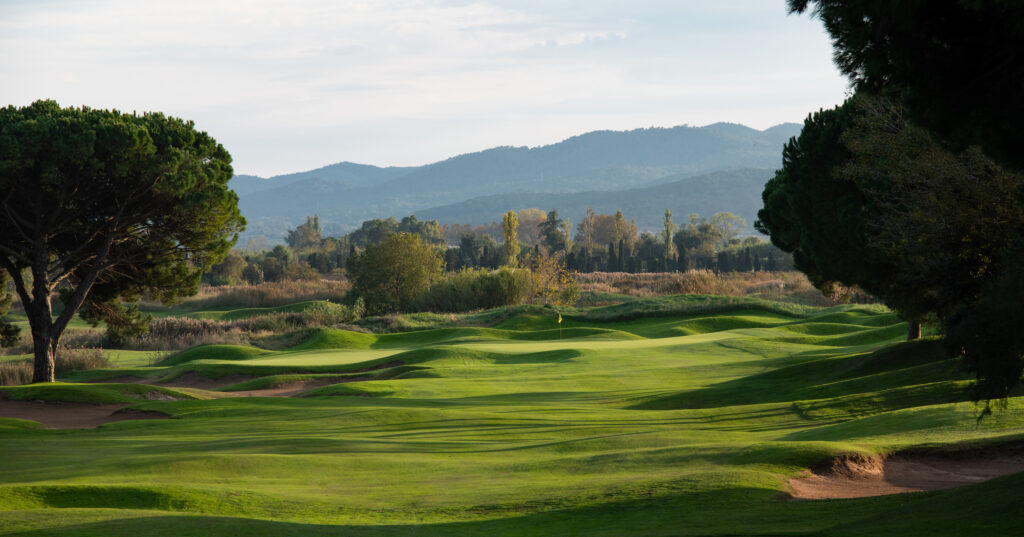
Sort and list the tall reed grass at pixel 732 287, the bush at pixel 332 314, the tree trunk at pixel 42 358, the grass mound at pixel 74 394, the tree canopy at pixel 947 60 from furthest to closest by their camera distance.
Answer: the tall reed grass at pixel 732 287 < the bush at pixel 332 314 < the tree trunk at pixel 42 358 < the grass mound at pixel 74 394 < the tree canopy at pixel 947 60

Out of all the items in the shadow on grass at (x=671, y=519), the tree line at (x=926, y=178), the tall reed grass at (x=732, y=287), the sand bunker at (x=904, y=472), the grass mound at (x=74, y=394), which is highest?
the tree line at (x=926, y=178)

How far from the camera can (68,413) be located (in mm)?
23875

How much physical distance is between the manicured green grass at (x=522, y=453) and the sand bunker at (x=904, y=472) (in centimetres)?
30

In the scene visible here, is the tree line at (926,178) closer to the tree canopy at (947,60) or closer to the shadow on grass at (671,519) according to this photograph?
the tree canopy at (947,60)

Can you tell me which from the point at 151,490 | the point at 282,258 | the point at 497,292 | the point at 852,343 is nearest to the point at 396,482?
the point at 151,490

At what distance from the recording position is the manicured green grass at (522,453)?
9062 mm

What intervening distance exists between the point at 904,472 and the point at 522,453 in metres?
5.71

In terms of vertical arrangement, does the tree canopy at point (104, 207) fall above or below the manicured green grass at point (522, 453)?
above

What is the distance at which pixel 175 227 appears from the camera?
29609mm

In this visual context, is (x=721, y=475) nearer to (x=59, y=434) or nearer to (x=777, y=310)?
(x=59, y=434)

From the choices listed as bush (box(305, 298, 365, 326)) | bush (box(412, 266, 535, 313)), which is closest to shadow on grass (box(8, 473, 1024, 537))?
bush (box(305, 298, 365, 326))

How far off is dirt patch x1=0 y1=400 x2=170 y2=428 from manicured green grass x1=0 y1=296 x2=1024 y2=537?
0.37 meters

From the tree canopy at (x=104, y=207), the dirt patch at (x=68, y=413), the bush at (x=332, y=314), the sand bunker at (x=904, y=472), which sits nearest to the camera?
the sand bunker at (x=904, y=472)

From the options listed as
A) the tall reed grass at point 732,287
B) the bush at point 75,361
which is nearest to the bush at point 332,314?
the bush at point 75,361
